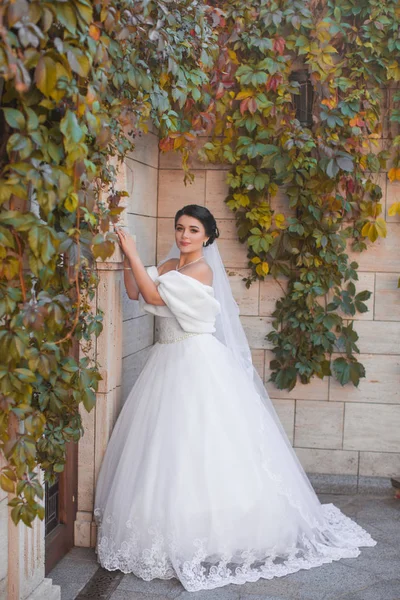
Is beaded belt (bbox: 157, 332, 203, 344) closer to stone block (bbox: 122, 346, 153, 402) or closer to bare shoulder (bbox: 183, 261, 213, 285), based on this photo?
bare shoulder (bbox: 183, 261, 213, 285)

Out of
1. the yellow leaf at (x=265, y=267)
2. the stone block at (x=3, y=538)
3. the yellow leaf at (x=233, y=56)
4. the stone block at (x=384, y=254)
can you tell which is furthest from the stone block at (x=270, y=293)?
the stone block at (x=3, y=538)

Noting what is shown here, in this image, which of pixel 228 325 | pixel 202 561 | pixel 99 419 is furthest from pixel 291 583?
pixel 228 325

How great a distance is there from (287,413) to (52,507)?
5.96 feet

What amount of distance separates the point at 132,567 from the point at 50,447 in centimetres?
109

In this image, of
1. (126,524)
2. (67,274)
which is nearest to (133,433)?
(126,524)

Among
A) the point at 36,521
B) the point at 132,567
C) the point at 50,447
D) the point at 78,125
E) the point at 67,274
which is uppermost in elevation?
the point at 78,125

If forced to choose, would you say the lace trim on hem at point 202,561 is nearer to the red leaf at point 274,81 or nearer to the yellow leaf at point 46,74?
the yellow leaf at point 46,74

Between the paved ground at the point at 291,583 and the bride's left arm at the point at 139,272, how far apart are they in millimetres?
1275

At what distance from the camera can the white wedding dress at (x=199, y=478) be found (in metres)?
3.31

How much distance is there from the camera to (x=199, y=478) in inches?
133

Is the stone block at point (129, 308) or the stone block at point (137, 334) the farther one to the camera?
the stone block at point (137, 334)

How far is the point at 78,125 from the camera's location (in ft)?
6.52

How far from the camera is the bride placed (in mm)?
3318

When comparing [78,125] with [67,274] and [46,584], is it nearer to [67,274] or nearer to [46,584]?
[67,274]
